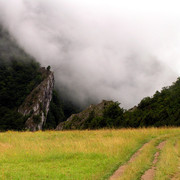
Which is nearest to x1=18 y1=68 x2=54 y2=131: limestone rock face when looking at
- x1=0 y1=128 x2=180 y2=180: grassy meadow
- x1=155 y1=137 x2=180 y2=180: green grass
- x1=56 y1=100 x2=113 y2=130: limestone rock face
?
x1=56 y1=100 x2=113 y2=130: limestone rock face

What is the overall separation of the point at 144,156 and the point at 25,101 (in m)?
175

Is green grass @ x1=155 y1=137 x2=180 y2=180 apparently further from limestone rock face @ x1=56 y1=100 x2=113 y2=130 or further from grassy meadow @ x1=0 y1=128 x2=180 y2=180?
limestone rock face @ x1=56 y1=100 x2=113 y2=130

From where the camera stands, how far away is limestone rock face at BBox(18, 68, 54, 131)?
157500 mm

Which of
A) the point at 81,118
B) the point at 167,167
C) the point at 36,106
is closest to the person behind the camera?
the point at 167,167

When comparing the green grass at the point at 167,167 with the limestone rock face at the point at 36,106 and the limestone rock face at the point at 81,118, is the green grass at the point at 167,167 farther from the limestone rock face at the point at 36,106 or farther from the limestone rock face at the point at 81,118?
the limestone rock face at the point at 36,106

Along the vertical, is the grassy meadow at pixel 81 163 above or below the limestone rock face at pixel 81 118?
below

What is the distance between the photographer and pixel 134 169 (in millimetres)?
9891

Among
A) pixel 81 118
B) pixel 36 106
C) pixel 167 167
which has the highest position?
pixel 36 106

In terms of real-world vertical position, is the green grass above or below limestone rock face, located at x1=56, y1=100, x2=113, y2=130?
below

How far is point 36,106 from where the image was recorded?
558 feet

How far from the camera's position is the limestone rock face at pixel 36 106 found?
157500 mm

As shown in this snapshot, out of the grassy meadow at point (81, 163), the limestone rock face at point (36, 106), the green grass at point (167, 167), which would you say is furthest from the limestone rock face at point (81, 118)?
the limestone rock face at point (36, 106)

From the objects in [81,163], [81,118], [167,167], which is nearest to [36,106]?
[81,118]

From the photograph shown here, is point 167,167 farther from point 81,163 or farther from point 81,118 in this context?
point 81,118
